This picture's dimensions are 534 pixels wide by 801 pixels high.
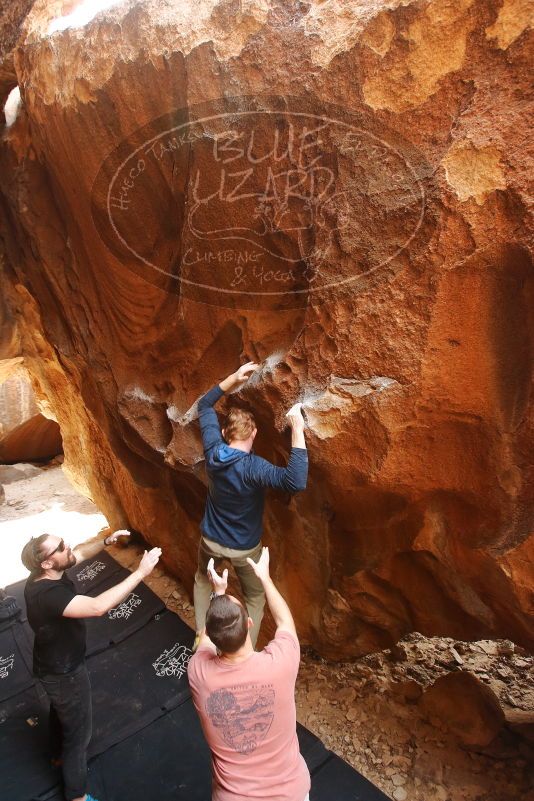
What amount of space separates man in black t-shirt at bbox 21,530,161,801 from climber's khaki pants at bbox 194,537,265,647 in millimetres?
505

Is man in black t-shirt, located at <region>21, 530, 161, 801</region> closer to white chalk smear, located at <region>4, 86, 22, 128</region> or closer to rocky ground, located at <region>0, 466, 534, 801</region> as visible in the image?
rocky ground, located at <region>0, 466, 534, 801</region>

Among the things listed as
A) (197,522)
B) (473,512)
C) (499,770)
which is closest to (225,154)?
(473,512)

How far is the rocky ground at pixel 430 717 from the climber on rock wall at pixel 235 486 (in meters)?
0.94

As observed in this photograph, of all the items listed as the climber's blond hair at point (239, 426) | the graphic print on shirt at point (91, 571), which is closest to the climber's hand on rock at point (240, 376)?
the climber's blond hair at point (239, 426)

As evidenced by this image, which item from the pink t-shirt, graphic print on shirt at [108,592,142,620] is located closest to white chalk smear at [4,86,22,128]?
graphic print on shirt at [108,592,142,620]

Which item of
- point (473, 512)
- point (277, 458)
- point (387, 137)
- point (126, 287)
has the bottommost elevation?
point (473, 512)

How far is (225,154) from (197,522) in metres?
2.58

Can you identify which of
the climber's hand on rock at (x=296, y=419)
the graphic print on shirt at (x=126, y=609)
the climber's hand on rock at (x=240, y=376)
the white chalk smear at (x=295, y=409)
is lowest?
the graphic print on shirt at (x=126, y=609)

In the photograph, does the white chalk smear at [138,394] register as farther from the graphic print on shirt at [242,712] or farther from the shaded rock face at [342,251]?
the graphic print on shirt at [242,712]

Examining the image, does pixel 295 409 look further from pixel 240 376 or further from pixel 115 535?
pixel 115 535

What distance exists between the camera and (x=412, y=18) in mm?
1963

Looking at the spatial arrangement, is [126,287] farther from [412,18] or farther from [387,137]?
[412,18]

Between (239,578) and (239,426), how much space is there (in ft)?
2.84

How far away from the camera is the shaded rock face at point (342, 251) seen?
201cm
